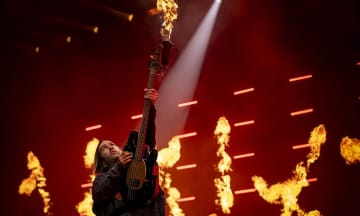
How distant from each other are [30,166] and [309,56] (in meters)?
3.87

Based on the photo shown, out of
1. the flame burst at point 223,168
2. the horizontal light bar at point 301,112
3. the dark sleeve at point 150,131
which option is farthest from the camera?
the flame burst at point 223,168

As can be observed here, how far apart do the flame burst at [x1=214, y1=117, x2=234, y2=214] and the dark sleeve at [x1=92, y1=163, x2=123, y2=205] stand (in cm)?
239

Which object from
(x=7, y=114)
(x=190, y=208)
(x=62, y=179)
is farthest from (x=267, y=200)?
(x=7, y=114)

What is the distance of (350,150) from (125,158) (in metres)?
2.37

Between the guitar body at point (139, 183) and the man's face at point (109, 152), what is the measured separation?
0.61 ft

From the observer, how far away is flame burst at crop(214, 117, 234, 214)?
15.0 feet

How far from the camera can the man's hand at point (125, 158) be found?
2330mm

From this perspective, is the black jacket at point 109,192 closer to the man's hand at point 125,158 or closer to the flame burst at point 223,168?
the man's hand at point 125,158

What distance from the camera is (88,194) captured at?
564 centimetres

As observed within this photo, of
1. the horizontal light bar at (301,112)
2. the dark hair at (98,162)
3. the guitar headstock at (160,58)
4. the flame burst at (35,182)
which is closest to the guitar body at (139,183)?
the dark hair at (98,162)

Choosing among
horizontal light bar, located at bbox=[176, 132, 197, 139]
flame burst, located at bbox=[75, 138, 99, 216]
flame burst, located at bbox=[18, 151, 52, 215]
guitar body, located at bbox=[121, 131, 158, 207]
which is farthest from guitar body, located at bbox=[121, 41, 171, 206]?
flame burst, located at bbox=[18, 151, 52, 215]

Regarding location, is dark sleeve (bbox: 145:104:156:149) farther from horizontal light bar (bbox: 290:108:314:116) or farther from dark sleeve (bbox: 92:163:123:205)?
horizontal light bar (bbox: 290:108:314:116)

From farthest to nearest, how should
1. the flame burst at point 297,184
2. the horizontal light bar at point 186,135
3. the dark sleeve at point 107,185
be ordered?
1. the horizontal light bar at point 186,135
2. the flame burst at point 297,184
3. the dark sleeve at point 107,185

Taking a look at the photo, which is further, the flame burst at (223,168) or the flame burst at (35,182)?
the flame burst at (35,182)
